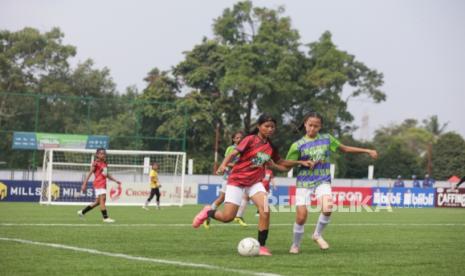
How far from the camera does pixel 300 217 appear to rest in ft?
36.1

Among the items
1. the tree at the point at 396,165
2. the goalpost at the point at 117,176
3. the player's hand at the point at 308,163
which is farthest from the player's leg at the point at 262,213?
the tree at the point at 396,165

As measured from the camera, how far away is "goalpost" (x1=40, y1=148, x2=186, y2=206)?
32.9m

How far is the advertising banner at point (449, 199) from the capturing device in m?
42.5

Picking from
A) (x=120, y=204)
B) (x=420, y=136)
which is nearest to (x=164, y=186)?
(x=120, y=204)

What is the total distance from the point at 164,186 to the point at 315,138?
978 inches

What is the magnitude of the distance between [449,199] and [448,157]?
3363 centimetres

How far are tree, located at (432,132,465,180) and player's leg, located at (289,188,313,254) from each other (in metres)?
62.8

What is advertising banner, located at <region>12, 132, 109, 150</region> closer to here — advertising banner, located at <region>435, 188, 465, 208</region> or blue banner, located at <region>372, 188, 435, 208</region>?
blue banner, located at <region>372, 188, 435, 208</region>

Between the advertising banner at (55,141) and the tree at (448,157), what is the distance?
141 feet

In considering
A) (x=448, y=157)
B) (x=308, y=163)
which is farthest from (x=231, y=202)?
(x=448, y=157)

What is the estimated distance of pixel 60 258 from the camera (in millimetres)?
9320

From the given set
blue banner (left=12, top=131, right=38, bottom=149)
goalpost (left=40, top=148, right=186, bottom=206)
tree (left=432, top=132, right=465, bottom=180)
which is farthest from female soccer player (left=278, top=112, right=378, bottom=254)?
tree (left=432, top=132, right=465, bottom=180)

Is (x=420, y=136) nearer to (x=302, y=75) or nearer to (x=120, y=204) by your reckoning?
(x=302, y=75)

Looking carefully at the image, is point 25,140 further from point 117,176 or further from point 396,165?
point 396,165
